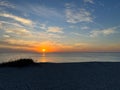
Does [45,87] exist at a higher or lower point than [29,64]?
lower

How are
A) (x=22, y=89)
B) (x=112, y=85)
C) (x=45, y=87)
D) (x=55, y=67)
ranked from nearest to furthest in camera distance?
1. (x=22, y=89)
2. (x=45, y=87)
3. (x=112, y=85)
4. (x=55, y=67)

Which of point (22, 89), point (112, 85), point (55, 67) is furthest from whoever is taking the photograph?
point (55, 67)

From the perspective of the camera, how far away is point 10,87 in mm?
6969

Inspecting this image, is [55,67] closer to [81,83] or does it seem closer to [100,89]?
[81,83]

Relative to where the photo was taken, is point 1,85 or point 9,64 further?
point 9,64

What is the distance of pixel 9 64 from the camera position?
39.9 ft

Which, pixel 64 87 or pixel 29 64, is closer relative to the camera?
pixel 64 87

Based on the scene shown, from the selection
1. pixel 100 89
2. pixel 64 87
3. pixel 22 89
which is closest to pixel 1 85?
pixel 22 89

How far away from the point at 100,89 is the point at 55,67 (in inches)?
201

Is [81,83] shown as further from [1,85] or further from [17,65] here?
[17,65]

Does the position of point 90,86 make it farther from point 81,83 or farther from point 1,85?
→ point 1,85

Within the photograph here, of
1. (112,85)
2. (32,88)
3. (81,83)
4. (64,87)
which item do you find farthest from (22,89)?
(112,85)

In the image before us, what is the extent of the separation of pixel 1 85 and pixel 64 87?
2428mm

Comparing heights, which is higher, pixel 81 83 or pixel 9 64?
pixel 9 64
